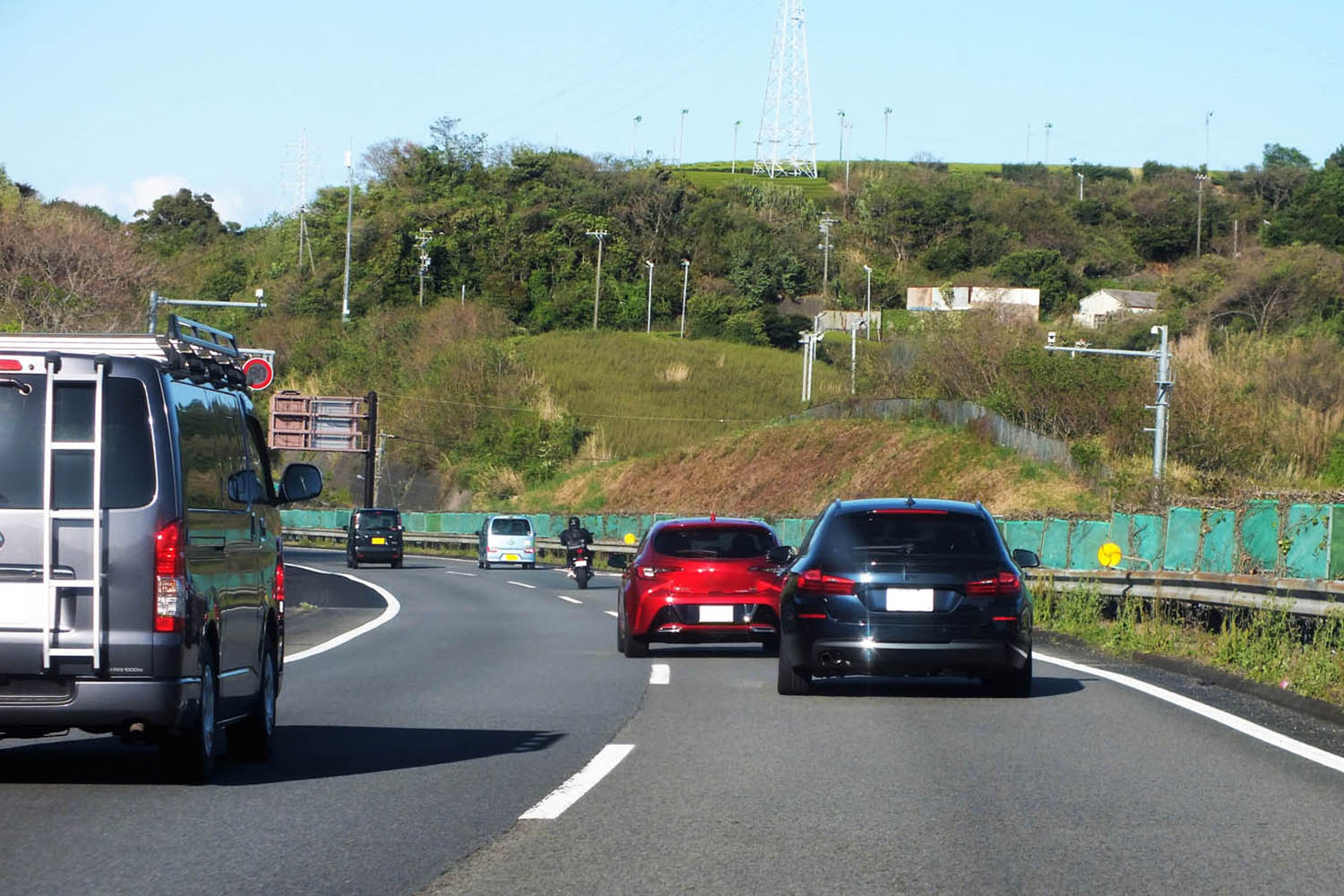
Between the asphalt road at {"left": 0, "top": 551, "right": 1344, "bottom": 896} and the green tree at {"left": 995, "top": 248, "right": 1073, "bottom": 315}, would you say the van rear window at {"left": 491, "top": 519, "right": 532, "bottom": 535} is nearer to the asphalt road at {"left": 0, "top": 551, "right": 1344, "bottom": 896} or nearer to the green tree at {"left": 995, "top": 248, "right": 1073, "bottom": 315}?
the asphalt road at {"left": 0, "top": 551, "right": 1344, "bottom": 896}

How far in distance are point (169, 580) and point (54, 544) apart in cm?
53

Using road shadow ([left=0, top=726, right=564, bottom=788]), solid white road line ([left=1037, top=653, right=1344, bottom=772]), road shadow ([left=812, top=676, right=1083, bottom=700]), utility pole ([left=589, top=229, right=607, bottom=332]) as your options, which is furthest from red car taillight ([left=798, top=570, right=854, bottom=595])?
utility pole ([left=589, top=229, right=607, bottom=332])

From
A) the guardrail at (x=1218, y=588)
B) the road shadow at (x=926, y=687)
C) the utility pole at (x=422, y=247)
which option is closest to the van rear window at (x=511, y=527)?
the guardrail at (x=1218, y=588)

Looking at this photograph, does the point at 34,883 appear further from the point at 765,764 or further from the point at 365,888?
the point at 765,764

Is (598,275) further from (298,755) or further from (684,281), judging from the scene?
(298,755)

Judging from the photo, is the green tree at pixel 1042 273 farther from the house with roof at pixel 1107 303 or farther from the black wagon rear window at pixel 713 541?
the black wagon rear window at pixel 713 541

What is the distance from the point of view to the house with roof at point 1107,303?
117 m

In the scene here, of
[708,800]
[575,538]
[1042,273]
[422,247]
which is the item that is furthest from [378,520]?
[1042,273]

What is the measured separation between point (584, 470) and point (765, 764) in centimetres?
8178

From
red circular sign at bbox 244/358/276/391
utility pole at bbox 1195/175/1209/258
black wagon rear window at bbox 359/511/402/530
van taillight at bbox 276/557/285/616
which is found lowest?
black wagon rear window at bbox 359/511/402/530

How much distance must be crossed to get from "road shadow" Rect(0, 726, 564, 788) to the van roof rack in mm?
2033

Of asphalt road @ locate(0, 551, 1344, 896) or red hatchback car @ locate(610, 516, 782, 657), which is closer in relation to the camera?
asphalt road @ locate(0, 551, 1344, 896)

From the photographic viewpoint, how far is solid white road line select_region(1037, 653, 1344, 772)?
33.9ft

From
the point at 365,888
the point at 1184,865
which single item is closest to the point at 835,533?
the point at 1184,865
